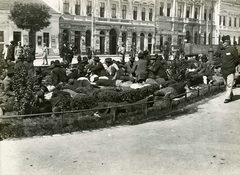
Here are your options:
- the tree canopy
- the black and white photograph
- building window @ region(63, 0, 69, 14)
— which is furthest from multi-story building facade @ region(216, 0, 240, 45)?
the black and white photograph

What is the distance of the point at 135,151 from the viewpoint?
20.2 feet

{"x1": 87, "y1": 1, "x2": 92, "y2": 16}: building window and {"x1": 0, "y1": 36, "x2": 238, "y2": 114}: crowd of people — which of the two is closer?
{"x1": 0, "y1": 36, "x2": 238, "y2": 114}: crowd of people

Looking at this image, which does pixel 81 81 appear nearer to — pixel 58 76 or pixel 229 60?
pixel 58 76

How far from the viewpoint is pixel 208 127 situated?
8000 millimetres

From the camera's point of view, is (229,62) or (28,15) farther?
(28,15)

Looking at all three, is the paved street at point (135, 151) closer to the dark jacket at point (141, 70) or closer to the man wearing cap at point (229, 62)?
the man wearing cap at point (229, 62)

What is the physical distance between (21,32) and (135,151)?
2810cm

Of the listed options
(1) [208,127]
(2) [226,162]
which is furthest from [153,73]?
(2) [226,162]

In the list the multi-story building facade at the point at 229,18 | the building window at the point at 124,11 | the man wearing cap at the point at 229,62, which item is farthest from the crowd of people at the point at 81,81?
the multi-story building facade at the point at 229,18

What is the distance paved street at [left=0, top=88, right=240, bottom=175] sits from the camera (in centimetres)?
537

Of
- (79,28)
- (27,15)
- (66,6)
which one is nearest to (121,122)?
(27,15)

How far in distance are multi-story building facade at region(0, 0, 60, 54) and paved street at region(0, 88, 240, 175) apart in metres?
25.2

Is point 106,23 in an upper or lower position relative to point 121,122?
upper

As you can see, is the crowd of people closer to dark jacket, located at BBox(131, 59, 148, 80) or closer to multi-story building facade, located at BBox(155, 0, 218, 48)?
dark jacket, located at BBox(131, 59, 148, 80)
